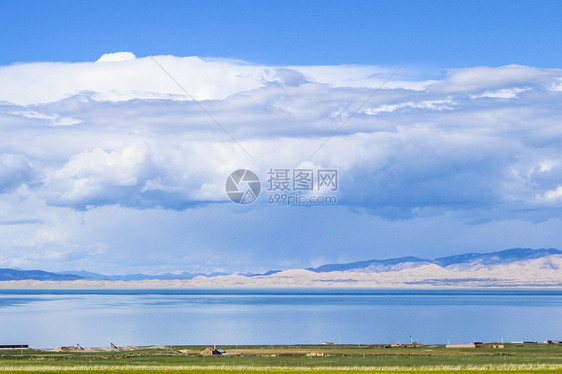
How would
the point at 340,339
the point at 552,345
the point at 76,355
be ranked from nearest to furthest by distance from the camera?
the point at 76,355, the point at 552,345, the point at 340,339

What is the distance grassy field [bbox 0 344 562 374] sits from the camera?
2643 inches

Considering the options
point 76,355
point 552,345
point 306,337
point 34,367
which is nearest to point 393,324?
point 306,337

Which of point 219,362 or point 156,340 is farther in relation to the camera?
point 156,340

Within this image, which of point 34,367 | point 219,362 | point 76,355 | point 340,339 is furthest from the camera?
point 340,339

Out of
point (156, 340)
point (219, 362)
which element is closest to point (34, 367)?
point (219, 362)

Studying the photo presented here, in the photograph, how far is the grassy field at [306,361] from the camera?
67.1 m

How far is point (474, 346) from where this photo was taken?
10056cm

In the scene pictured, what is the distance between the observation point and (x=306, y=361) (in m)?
Answer: 81.1

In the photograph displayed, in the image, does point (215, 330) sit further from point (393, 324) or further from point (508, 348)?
point (508, 348)

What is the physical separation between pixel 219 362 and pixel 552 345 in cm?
5123

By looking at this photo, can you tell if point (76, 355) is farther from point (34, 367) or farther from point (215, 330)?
point (215, 330)

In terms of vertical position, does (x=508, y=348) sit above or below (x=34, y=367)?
above

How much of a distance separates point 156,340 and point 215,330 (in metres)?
22.4

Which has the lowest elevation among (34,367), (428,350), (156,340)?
(34,367)
